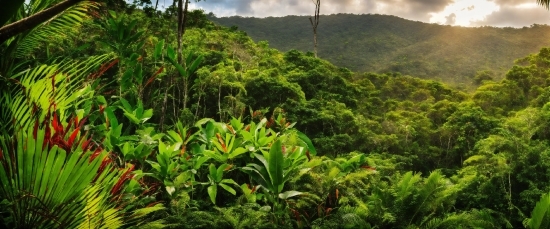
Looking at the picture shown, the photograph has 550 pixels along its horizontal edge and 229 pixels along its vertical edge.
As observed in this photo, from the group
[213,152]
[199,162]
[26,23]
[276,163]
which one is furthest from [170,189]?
[26,23]

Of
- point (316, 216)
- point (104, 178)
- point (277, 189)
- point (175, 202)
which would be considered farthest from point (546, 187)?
point (104, 178)

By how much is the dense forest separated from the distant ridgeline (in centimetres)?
3162

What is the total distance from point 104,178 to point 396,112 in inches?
478

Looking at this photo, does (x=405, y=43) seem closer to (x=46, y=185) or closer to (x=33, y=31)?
A: (x=33, y=31)

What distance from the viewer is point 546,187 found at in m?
5.12

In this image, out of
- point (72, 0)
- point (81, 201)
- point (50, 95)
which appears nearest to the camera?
point (72, 0)

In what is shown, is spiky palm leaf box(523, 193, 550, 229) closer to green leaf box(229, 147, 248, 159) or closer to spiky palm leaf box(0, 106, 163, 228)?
green leaf box(229, 147, 248, 159)

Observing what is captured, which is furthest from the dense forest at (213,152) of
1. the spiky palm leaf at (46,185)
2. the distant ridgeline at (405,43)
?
the distant ridgeline at (405,43)

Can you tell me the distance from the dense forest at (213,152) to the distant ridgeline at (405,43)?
31625 millimetres

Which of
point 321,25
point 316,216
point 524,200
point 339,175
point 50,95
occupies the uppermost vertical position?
point 321,25

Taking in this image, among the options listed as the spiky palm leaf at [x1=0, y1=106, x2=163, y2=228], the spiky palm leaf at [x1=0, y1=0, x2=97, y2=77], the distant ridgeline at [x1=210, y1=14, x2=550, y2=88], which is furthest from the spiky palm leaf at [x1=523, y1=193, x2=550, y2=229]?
the distant ridgeline at [x1=210, y1=14, x2=550, y2=88]

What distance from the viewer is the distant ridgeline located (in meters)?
43.2

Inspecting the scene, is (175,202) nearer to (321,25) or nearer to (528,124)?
(528,124)

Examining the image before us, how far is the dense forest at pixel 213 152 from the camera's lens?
1.23 metres
